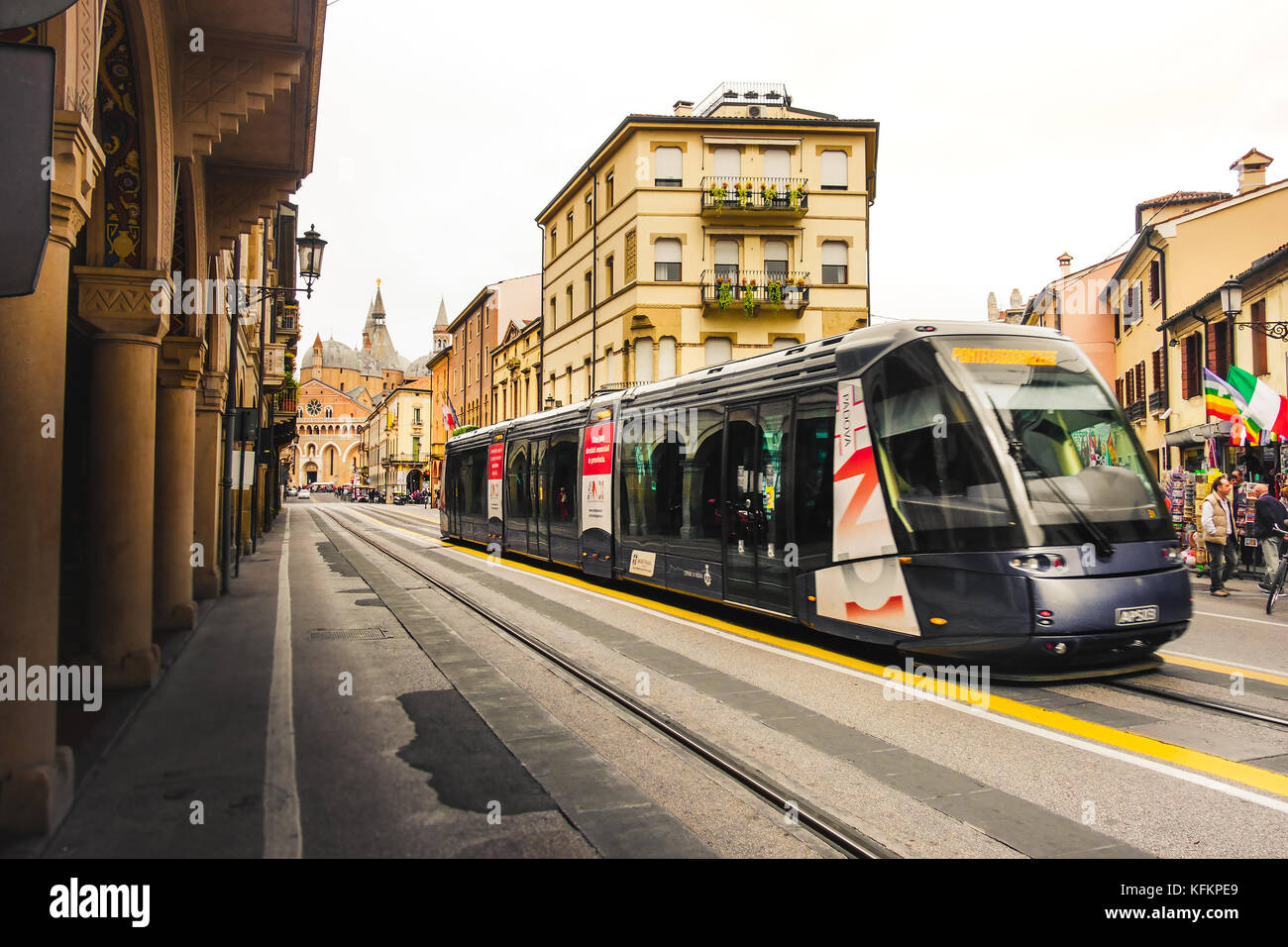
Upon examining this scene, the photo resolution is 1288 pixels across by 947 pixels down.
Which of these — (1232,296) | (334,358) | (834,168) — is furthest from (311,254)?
(334,358)

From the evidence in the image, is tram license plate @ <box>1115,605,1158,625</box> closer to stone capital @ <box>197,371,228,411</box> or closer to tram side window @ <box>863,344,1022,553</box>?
tram side window @ <box>863,344,1022,553</box>

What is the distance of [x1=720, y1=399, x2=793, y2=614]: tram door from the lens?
30.5 feet

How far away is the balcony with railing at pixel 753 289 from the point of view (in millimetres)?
33375

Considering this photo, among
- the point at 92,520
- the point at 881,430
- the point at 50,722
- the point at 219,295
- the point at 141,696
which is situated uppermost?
the point at 219,295

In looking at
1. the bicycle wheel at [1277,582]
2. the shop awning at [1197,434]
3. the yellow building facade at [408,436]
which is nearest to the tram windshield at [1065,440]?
the bicycle wheel at [1277,582]

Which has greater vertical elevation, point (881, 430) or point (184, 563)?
point (881, 430)

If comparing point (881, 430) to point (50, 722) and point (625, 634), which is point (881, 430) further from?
point (50, 722)

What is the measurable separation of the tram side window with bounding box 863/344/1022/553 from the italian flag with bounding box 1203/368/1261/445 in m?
13.2

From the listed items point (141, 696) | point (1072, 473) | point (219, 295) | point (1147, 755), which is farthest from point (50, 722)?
point (219, 295)

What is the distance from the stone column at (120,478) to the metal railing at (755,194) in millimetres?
28317

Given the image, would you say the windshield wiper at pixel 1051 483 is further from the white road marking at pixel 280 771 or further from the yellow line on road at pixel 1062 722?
the white road marking at pixel 280 771
